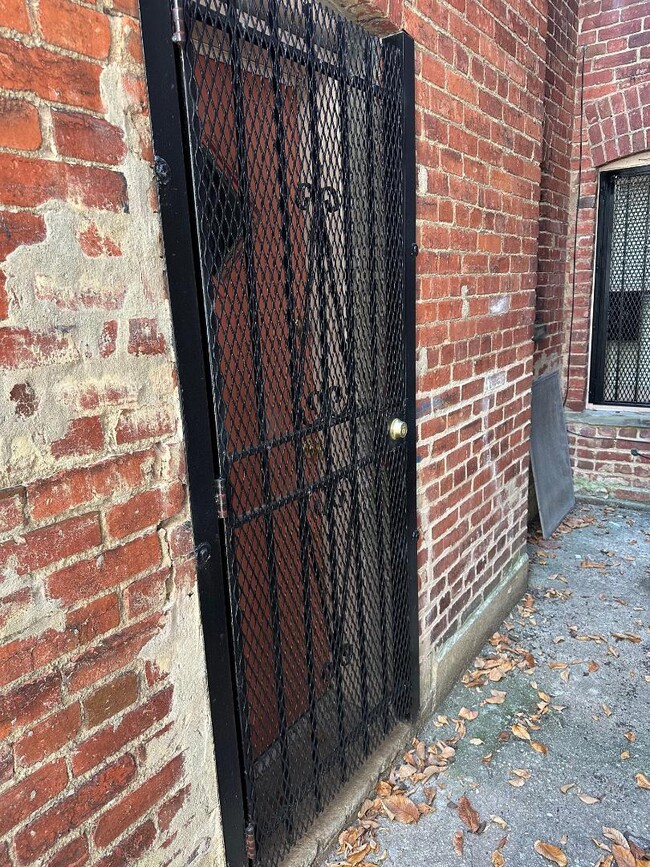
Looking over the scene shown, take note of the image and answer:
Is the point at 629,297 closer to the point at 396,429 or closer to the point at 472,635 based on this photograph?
the point at 472,635

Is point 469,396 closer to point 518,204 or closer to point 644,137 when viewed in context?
point 518,204

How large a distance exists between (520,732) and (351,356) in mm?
1750

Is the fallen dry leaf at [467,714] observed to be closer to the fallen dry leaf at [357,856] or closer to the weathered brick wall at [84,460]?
the fallen dry leaf at [357,856]

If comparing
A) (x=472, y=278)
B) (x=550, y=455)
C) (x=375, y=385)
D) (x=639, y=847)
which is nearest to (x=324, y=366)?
(x=375, y=385)

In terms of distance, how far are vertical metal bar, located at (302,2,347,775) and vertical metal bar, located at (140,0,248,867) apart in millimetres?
510

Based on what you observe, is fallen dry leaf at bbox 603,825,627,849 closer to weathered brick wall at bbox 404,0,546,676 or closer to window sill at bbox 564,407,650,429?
weathered brick wall at bbox 404,0,546,676

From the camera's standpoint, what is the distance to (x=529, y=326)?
127 inches

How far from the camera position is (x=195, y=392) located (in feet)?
4.37

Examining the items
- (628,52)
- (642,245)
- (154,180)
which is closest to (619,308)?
(642,245)

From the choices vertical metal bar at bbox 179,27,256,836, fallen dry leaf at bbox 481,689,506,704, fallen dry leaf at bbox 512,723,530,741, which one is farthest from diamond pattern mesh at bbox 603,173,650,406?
vertical metal bar at bbox 179,27,256,836

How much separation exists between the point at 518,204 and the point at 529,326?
0.66m

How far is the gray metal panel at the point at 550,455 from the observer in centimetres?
424

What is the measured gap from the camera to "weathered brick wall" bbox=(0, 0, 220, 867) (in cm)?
101

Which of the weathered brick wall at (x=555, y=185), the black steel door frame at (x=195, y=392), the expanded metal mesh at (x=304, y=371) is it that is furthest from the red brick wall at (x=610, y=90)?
the black steel door frame at (x=195, y=392)
